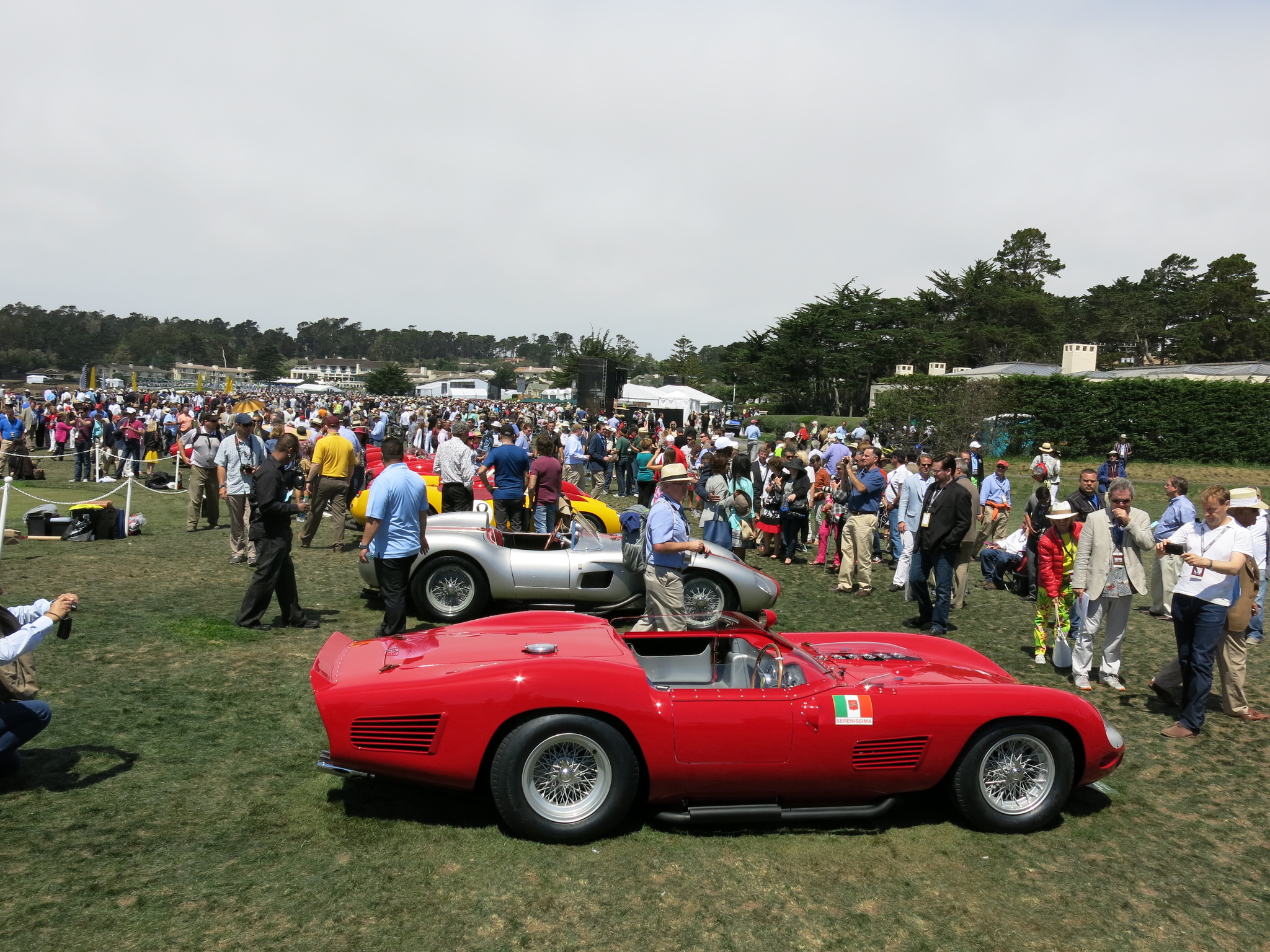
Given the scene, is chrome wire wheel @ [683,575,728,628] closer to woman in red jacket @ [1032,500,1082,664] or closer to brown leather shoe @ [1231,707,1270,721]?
woman in red jacket @ [1032,500,1082,664]

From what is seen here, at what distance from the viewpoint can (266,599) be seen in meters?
8.05

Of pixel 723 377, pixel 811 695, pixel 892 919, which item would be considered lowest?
pixel 892 919

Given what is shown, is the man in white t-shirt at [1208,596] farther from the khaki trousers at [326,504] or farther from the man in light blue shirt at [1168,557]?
the khaki trousers at [326,504]

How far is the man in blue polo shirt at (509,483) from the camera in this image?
11.3m

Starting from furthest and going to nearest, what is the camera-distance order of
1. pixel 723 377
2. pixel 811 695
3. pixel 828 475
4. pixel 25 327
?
pixel 25 327 → pixel 723 377 → pixel 828 475 → pixel 811 695

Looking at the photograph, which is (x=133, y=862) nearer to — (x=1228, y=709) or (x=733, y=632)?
(x=733, y=632)

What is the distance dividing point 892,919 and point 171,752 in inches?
162

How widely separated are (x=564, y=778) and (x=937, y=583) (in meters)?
5.63

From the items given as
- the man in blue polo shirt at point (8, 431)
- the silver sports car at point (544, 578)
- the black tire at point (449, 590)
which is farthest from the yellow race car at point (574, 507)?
the man in blue polo shirt at point (8, 431)

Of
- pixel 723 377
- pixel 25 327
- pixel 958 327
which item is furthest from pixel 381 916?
pixel 25 327

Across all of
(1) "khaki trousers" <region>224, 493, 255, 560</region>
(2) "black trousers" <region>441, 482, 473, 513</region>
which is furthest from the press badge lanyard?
(1) "khaki trousers" <region>224, 493, 255, 560</region>

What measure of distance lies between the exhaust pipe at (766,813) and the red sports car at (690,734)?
0.01 meters

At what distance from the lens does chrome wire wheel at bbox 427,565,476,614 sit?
8797mm

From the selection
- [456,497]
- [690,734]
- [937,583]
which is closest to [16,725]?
[690,734]
